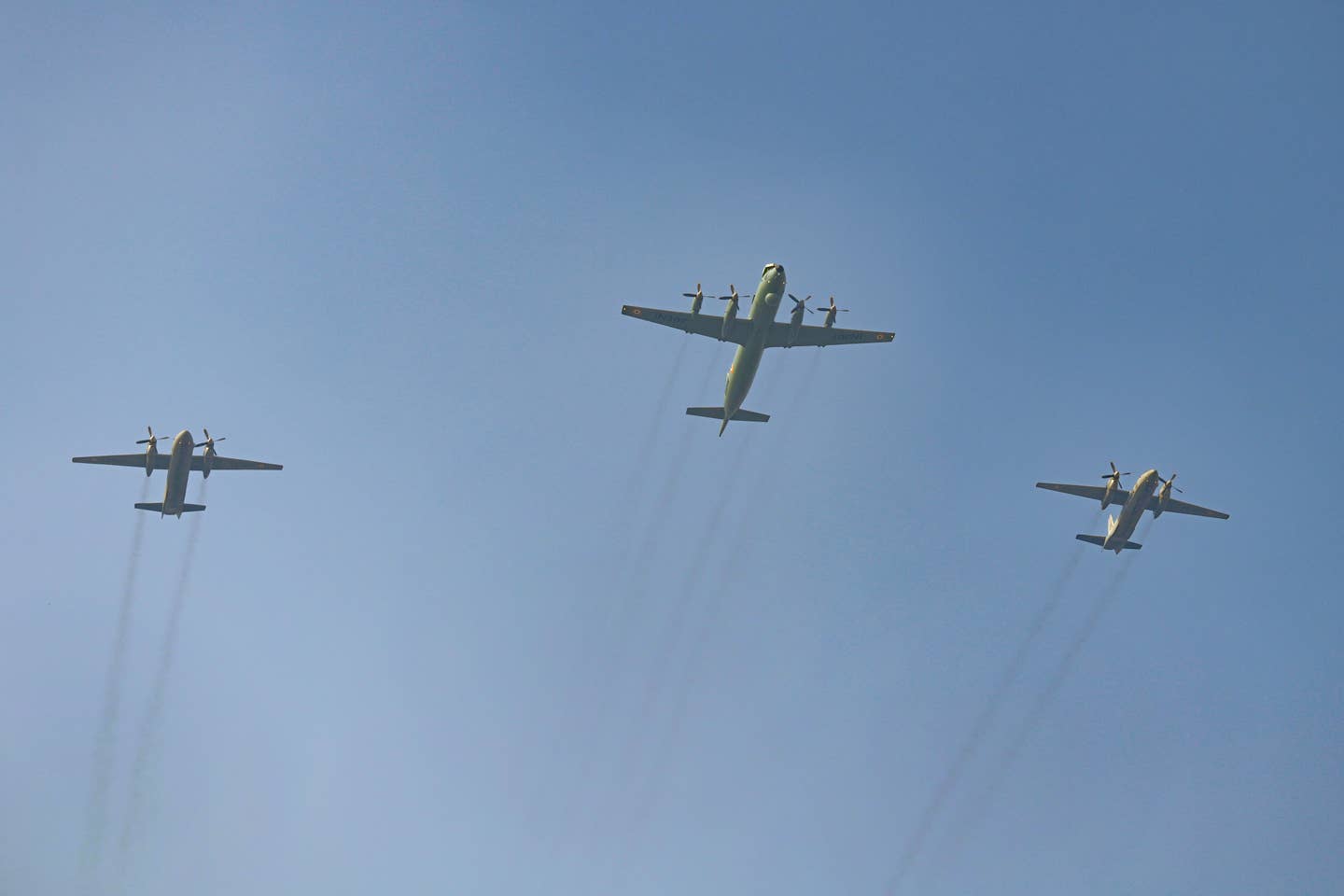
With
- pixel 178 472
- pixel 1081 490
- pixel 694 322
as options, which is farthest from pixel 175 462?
pixel 1081 490

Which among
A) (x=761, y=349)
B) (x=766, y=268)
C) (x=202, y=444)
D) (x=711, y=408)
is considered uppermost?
(x=766, y=268)

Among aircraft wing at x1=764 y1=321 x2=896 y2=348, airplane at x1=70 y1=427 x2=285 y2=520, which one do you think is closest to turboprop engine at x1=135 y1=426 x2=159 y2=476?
airplane at x1=70 y1=427 x2=285 y2=520

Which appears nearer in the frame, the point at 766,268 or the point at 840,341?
the point at 766,268

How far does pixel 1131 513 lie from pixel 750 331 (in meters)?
31.7

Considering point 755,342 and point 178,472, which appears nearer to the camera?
point 755,342

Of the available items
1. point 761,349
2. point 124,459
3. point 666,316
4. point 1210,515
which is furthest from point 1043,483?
point 124,459

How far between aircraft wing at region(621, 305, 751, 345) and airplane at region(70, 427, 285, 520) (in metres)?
34.8

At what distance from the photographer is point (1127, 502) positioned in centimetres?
8431

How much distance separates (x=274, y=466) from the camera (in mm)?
95500

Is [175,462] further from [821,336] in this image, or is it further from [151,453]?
[821,336]

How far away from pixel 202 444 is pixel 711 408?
4001cm

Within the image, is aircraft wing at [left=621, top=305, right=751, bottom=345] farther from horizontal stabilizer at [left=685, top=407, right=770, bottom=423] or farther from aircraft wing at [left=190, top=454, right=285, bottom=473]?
aircraft wing at [left=190, top=454, right=285, bottom=473]

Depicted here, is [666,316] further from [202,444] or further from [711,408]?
[202,444]

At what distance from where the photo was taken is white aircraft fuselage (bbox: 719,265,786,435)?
7775cm
